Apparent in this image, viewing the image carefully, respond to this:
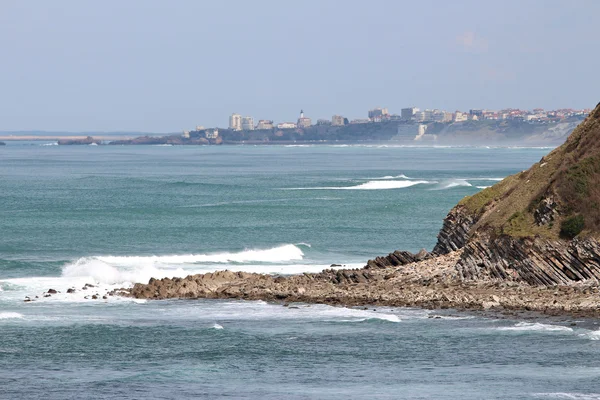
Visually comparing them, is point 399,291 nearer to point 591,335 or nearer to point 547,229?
point 547,229

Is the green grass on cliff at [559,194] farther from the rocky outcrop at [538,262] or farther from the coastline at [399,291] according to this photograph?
the coastline at [399,291]

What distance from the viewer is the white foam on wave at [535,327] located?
3105 cm

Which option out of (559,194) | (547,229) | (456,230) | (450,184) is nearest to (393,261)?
(456,230)

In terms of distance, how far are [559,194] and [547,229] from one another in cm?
190

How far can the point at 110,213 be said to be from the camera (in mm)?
74062

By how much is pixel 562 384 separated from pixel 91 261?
86.5 feet

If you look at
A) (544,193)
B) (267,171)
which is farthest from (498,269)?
(267,171)

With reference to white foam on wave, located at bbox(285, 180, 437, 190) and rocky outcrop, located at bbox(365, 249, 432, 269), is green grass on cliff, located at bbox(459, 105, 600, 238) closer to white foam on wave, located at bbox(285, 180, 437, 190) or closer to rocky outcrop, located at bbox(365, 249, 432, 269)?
rocky outcrop, located at bbox(365, 249, 432, 269)

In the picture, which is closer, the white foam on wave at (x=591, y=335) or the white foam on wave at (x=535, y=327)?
the white foam on wave at (x=591, y=335)

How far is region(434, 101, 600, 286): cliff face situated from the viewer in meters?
36.4

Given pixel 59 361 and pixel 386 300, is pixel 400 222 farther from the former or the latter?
pixel 59 361

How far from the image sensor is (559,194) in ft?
128

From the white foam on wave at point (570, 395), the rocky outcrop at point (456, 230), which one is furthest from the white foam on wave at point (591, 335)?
the rocky outcrop at point (456, 230)

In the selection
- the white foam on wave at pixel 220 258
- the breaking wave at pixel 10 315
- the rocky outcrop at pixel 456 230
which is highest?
the rocky outcrop at pixel 456 230
